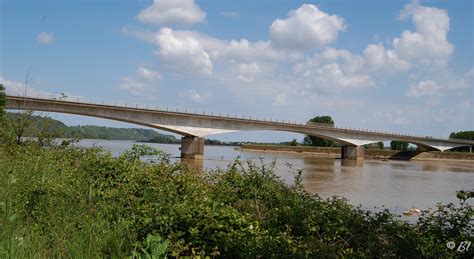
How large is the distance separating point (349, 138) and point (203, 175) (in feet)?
207

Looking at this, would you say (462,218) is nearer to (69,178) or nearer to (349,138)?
(69,178)

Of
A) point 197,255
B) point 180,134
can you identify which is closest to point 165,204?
point 197,255

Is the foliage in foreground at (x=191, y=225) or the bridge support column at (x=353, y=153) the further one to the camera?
the bridge support column at (x=353, y=153)

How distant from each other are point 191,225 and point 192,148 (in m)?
45.1

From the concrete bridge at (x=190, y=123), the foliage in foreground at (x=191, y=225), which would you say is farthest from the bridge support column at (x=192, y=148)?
the foliage in foreground at (x=191, y=225)

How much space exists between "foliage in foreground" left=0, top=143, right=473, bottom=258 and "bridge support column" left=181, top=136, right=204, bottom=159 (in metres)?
42.4

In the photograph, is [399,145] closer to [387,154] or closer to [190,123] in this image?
[387,154]

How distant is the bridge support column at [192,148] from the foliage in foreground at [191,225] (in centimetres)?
4242

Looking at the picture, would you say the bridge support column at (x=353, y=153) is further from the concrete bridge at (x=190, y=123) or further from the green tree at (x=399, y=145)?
the green tree at (x=399, y=145)

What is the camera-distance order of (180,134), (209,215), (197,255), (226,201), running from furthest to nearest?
(180,134), (226,201), (209,215), (197,255)

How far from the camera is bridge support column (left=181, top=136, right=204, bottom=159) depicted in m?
49.4

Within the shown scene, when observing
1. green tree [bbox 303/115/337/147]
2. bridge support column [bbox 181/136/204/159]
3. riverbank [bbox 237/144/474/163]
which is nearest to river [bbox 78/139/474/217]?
bridge support column [bbox 181/136/204/159]

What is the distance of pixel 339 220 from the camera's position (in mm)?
5078

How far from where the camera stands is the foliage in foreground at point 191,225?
4.37m
